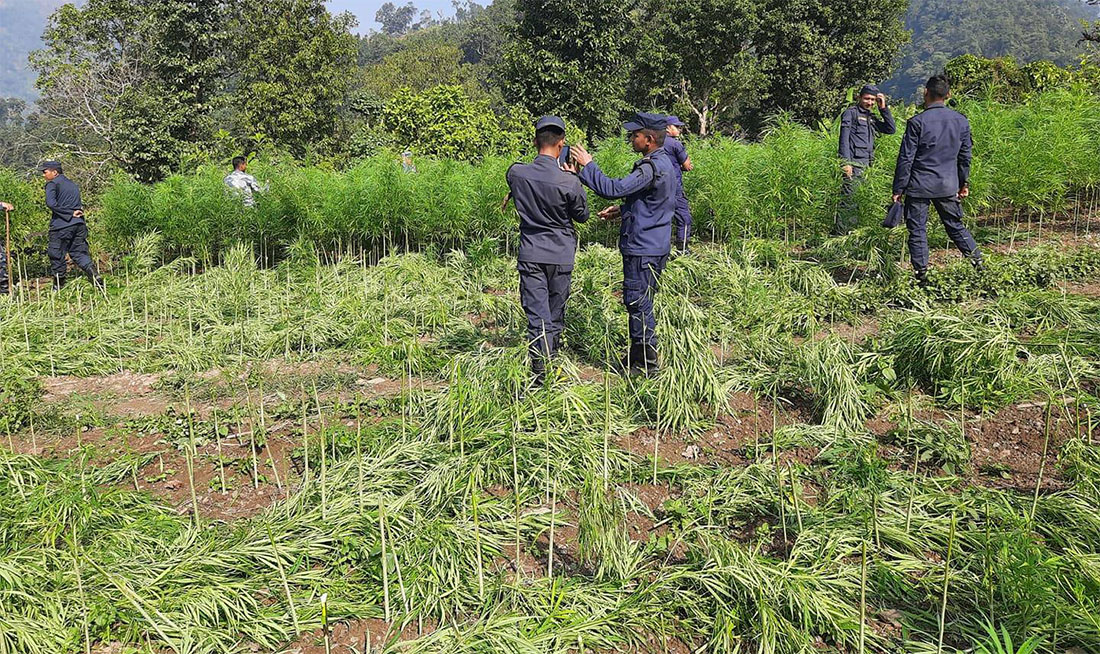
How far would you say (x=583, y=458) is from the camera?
153 inches

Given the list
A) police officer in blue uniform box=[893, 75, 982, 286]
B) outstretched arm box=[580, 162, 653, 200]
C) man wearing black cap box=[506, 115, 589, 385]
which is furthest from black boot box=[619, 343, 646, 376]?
police officer in blue uniform box=[893, 75, 982, 286]

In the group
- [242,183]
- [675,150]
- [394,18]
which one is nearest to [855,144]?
[675,150]

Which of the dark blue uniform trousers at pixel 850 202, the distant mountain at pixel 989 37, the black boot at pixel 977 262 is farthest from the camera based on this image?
the distant mountain at pixel 989 37

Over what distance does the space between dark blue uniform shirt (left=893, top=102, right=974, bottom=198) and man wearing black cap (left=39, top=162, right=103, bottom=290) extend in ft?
27.8

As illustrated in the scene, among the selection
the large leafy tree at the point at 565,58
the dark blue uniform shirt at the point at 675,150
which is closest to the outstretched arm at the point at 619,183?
the dark blue uniform shirt at the point at 675,150

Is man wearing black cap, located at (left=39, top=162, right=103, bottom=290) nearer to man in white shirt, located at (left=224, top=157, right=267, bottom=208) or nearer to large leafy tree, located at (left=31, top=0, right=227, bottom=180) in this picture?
man in white shirt, located at (left=224, top=157, right=267, bottom=208)

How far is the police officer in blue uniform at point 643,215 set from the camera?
184 inches

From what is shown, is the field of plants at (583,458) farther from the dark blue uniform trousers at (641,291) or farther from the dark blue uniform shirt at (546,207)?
the dark blue uniform shirt at (546,207)

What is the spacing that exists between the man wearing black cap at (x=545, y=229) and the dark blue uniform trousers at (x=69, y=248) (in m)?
6.29

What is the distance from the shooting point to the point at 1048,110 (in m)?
8.46

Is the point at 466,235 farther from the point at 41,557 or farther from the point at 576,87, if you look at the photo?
the point at 576,87

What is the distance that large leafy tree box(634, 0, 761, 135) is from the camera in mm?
22703

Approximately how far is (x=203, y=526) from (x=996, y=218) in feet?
30.5

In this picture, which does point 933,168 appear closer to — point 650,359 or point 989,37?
point 650,359
